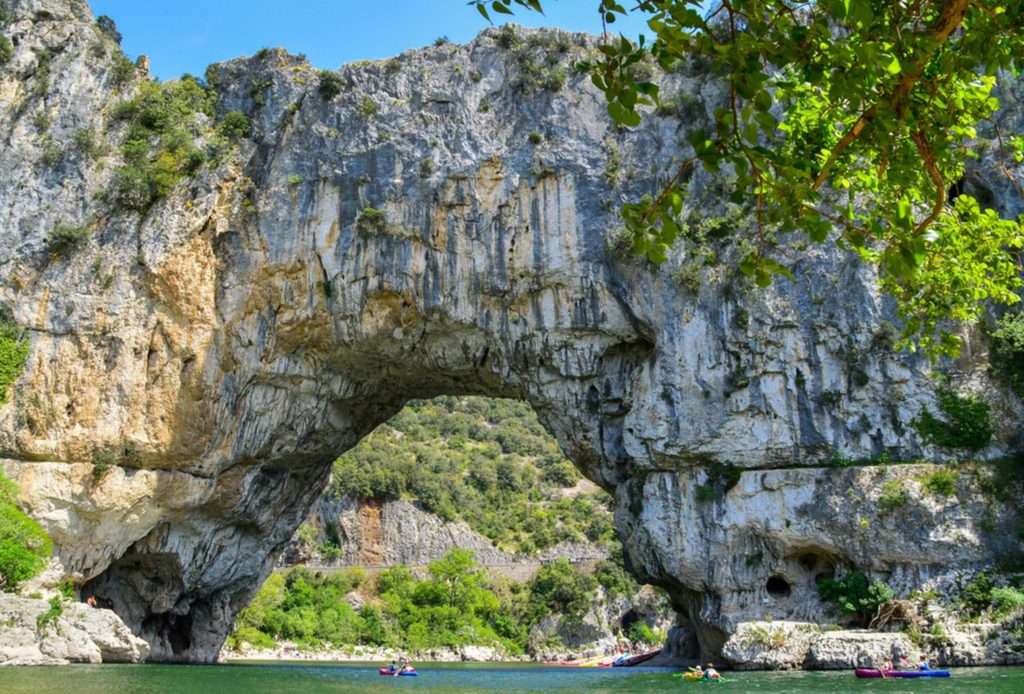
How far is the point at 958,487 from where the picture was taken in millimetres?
22438

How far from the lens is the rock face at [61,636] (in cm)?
2066

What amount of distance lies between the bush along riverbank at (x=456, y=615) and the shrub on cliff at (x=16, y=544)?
859 inches

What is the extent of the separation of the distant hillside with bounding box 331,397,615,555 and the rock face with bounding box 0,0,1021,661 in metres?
27.5

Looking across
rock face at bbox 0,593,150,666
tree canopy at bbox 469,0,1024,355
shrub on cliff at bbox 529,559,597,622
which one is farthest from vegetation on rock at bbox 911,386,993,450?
shrub on cliff at bbox 529,559,597,622

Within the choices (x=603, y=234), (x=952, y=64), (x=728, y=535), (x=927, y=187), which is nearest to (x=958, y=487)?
(x=728, y=535)

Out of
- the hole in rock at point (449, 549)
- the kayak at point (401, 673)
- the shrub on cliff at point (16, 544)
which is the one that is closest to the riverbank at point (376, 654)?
the hole in rock at point (449, 549)

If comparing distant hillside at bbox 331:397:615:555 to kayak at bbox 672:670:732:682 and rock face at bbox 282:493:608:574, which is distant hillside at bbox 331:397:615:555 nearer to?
rock face at bbox 282:493:608:574

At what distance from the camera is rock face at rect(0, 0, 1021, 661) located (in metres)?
23.9

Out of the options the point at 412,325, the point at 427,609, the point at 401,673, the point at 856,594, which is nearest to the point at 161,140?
the point at 412,325

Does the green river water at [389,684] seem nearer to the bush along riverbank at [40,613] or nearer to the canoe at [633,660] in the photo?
the bush along riverbank at [40,613]

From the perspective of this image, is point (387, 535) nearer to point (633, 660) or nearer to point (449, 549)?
point (449, 549)

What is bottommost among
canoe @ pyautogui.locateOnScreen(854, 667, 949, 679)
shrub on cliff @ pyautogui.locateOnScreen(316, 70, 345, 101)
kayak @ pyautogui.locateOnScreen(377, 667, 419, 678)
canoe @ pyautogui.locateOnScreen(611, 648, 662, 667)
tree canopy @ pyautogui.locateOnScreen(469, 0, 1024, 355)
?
canoe @ pyautogui.locateOnScreen(611, 648, 662, 667)

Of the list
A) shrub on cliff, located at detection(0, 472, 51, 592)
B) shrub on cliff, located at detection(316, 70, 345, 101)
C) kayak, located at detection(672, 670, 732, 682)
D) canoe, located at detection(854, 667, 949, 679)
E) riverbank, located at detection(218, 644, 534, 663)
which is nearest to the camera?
canoe, located at detection(854, 667, 949, 679)

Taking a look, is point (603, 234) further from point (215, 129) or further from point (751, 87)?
point (751, 87)
